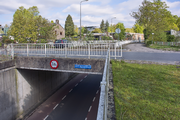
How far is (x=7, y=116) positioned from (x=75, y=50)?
7303 millimetres

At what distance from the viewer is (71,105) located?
13359 millimetres

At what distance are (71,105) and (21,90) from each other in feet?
15.7

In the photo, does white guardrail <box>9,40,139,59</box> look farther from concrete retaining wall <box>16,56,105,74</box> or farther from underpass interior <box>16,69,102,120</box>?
underpass interior <box>16,69,102,120</box>

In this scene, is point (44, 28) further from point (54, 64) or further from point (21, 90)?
point (54, 64)

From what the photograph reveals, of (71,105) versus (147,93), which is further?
(71,105)

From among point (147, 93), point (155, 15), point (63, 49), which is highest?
point (155, 15)

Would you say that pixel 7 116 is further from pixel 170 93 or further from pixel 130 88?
A: pixel 170 93

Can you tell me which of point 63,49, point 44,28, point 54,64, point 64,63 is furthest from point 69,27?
point 64,63

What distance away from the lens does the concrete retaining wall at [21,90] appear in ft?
34.2

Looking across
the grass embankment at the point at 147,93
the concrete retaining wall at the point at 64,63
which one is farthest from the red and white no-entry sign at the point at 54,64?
the grass embankment at the point at 147,93

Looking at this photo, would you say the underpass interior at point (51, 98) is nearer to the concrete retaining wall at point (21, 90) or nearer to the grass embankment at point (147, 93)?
the concrete retaining wall at point (21, 90)

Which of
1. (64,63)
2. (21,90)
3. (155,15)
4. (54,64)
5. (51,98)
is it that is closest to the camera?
(64,63)

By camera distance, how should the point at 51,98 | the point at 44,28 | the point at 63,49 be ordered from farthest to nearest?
1. the point at 44,28
2. the point at 51,98
3. the point at 63,49

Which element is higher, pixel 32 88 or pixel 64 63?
pixel 64 63
